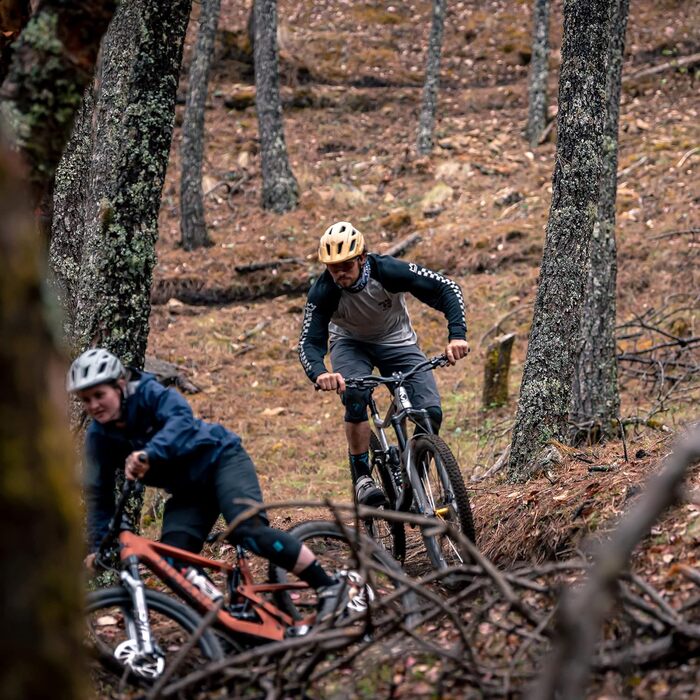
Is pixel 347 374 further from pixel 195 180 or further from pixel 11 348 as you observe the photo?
pixel 195 180

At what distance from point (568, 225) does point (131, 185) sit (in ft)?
12.7

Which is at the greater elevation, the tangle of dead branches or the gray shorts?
the gray shorts

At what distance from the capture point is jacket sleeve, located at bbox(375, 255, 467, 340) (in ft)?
22.7

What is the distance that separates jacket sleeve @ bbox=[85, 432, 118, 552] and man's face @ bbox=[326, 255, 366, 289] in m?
2.23

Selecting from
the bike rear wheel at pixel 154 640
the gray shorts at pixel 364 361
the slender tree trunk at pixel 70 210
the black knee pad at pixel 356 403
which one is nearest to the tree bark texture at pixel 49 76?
the bike rear wheel at pixel 154 640

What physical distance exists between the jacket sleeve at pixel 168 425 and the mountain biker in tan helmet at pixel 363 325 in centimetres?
163

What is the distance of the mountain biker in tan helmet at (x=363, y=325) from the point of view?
22.0 feet

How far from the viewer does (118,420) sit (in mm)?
5102

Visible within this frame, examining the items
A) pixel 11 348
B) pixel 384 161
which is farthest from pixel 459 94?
pixel 11 348

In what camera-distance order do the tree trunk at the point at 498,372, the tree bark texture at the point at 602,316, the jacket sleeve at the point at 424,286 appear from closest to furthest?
the jacket sleeve at the point at 424,286, the tree bark texture at the point at 602,316, the tree trunk at the point at 498,372

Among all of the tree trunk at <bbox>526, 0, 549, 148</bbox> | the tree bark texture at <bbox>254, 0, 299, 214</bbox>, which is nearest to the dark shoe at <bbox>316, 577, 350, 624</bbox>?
the tree bark texture at <bbox>254, 0, 299, 214</bbox>

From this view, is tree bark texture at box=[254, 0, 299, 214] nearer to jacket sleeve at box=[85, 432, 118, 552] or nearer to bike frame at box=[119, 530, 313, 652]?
jacket sleeve at box=[85, 432, 118, 552]

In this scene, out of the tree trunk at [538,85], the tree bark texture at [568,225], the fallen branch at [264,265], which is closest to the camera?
the tree bark texture at [568,225]

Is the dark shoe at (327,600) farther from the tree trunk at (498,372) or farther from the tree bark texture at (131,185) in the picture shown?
the tree trunk at (498,372)
